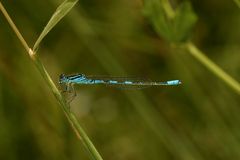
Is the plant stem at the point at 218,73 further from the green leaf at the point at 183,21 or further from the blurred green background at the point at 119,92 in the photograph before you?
the blurred green background at the point at 119,92

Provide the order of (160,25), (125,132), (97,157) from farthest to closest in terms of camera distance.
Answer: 1. (125,132)
2. (160,25)
3. (97,157)

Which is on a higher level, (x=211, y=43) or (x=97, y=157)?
(x=211, y=43)

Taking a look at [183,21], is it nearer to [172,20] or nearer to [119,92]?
[172,20]

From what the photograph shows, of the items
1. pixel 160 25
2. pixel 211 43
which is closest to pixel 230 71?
pixel 211 43

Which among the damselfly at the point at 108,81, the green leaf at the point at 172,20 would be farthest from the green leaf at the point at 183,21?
the damselfly at the point at 108,81

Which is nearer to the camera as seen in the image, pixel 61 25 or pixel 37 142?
pixel 37 142

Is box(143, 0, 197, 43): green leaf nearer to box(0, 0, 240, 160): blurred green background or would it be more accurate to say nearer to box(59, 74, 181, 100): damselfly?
box(59, 74, 181, 100): damselfly

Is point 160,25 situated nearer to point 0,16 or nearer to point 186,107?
point 186,107
